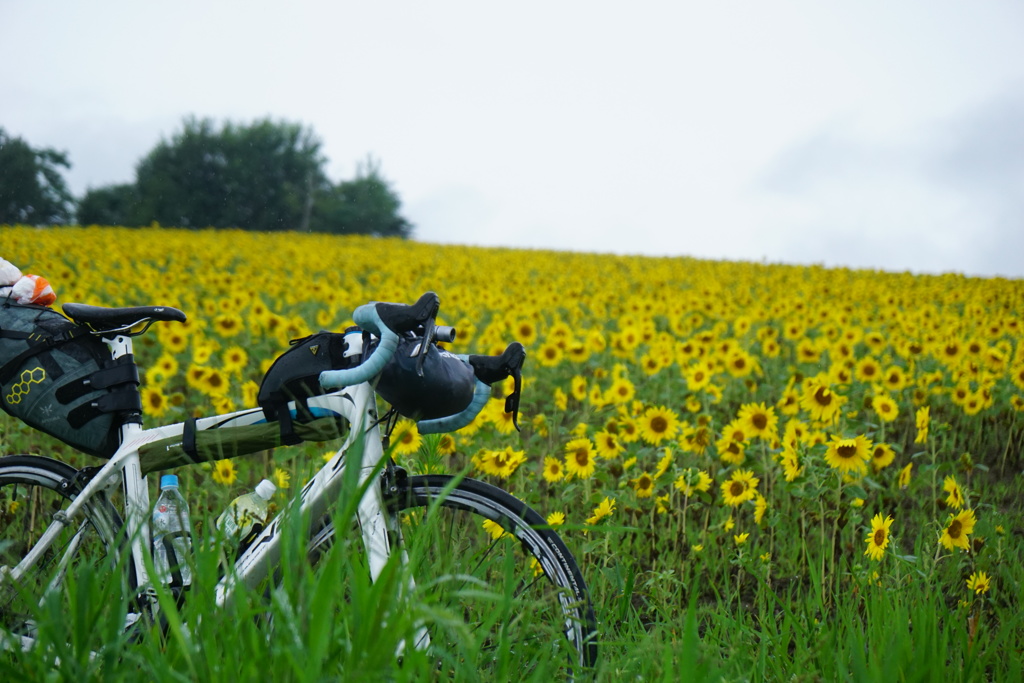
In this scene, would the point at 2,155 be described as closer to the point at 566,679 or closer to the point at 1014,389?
the point at 566,679

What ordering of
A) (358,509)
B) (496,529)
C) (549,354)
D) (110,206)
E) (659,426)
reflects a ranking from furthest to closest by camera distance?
(110,206) < (549,354) < (659,426) < (496,529) < (358,509)

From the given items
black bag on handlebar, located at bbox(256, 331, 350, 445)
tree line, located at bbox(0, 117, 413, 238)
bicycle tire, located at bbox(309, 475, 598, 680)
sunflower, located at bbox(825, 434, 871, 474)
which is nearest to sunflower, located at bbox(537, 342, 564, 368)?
sunflower, located at bbox(825, 434, 871, 474)

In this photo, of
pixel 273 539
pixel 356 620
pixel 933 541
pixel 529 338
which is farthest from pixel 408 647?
pixel 529 338

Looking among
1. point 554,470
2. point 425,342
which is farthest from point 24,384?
point 554,470

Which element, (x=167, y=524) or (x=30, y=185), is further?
(x=30, y=185)

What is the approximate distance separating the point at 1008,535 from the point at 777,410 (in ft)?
6.47

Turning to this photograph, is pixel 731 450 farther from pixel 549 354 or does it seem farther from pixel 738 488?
pixel 549 354

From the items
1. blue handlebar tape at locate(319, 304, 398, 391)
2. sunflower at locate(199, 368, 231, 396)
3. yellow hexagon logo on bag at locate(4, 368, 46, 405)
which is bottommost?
sunflower at locate(199, 368, 231, 396)

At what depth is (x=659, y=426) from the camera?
12.6 feet

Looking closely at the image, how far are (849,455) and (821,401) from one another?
57 centimetres

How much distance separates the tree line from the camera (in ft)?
90.3

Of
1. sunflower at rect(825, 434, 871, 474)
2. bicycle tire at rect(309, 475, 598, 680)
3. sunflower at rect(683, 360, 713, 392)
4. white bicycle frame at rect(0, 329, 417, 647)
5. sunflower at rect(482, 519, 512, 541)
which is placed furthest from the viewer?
sunflower at rect(683, 360, 713, 392)

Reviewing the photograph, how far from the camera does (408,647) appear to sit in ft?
4.93

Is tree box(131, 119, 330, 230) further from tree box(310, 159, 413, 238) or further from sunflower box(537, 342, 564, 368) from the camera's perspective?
sunflower box(537, 342, 564, 368)
